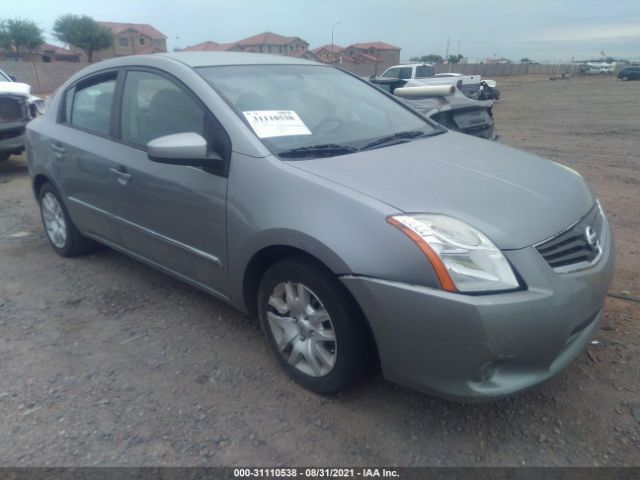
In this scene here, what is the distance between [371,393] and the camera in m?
2.62

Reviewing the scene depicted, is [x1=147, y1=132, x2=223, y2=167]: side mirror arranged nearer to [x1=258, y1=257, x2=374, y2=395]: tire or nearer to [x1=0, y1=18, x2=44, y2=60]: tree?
[x1=258, y1=257, x2=374, y2=395]: tire

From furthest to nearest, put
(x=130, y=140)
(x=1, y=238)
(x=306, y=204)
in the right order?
(x=1, y=238) < (x=130, y=140) < (x=306, y=204)

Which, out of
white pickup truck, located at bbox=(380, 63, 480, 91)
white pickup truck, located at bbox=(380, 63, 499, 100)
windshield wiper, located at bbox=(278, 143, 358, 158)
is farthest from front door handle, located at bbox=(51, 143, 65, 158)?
white pickup truck, located at bbox=(380, 63, 480, 91)

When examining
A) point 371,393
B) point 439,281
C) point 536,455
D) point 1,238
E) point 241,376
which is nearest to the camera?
point 439,281

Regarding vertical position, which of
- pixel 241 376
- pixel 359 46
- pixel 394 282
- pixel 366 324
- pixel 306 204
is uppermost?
pixel 359 46

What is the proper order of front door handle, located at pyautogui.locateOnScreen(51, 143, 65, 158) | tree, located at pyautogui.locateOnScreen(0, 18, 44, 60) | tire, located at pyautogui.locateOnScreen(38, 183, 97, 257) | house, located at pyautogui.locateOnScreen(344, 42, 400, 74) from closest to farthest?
front door handle, located at pyautogui.locateOnScreen(51, 143, 65, 158), tire, located at pyautogui.locateOnScreen(38, 183, 97, 257), tree, located at pyautogui.locateOnScreen(0, 18, 44, 60), house, located at pyautogui.locateOnScreen(344, 42, 400, 74)

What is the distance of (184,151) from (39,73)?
35.9 metres

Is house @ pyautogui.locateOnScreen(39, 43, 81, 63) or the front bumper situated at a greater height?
house @ pyautogui.locateOnScreen(39, 43, 81, 63)

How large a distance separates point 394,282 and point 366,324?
31 centimetres

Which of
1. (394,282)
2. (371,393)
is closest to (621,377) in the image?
(371,393)

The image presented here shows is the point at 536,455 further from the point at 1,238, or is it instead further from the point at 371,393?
the point at 1,238

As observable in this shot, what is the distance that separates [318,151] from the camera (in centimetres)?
275

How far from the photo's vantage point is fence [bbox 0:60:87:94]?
31689mm

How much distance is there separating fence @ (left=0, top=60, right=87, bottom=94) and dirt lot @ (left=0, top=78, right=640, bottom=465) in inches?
1308
